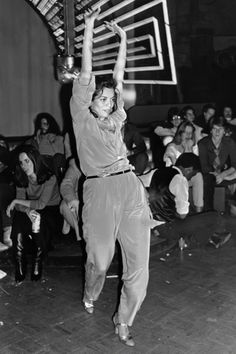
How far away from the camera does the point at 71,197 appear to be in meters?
4.09

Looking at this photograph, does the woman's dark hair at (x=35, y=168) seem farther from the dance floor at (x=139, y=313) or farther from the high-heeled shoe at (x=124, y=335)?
the high-heeled shoe at (x=124, y=335)

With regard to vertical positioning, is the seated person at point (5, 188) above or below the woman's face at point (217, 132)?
below

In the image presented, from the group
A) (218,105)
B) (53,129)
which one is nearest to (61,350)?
(53,129)

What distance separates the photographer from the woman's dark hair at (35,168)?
13.8ft

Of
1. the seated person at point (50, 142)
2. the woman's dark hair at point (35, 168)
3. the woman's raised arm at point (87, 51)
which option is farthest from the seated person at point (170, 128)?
the woman's raised arm at point (87, 51)

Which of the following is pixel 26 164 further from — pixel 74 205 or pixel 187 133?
pixel 187 133

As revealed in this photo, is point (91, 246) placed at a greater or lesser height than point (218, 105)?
lesser

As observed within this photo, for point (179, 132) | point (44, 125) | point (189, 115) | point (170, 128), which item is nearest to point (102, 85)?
point (179, 132)

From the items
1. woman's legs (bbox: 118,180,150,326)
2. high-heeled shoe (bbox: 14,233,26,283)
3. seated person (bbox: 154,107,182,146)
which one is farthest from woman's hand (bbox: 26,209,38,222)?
seated person (bbox: 154,107,182,146)

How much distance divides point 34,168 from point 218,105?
6069 millimetres

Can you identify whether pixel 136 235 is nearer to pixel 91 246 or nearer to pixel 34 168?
pixel 91 246

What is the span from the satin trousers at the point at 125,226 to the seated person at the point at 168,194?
77cm

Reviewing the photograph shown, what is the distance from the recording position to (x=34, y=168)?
4238 mm

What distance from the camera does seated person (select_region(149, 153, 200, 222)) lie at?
378 cm
